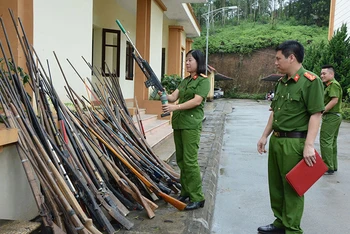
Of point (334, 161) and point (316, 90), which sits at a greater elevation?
point (316, 90)

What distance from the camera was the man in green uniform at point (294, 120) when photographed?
2.73 meters

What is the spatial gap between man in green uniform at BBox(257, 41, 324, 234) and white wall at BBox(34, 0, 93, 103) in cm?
249

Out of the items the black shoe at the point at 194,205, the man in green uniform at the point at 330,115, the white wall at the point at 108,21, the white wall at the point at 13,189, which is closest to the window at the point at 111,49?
Result: the white wall at the point at 108,21

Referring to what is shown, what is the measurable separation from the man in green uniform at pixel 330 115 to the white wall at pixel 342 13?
14820 millimetres

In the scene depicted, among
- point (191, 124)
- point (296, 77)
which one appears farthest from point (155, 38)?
point (296, 77)

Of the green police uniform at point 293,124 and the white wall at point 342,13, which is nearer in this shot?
the green police uniform at point 293,124

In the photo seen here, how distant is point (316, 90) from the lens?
8.91 feet

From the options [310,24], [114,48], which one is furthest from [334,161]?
[310,24]

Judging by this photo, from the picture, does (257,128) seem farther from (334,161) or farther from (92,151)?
(92,151)

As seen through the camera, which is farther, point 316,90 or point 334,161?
point 334,161

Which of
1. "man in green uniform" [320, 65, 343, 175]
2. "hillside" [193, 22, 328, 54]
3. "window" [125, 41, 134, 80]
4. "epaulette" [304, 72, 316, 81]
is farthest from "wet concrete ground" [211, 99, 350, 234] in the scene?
"hillside" [193, 22, 328, 54]

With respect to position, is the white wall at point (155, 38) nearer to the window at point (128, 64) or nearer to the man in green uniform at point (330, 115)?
the window at point (128, 64)

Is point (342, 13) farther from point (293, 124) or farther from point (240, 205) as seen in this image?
point (293, 124)

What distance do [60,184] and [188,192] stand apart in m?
1.34
